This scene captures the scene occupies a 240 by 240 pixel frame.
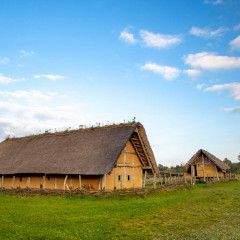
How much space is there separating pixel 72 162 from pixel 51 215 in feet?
37.0

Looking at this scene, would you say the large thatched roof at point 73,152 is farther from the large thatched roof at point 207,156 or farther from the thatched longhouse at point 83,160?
the large thatched roof at point 207,156

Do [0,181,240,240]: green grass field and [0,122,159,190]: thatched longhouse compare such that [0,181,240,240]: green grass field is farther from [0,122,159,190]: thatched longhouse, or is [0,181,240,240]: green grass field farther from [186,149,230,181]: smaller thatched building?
[186,149,230,181]: smaller thatched building

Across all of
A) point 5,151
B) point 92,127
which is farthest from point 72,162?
point 5,151

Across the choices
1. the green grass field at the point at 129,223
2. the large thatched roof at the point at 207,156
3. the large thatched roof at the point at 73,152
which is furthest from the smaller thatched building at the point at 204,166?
the green grass field at the point at 129,223

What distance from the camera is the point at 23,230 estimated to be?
10391 millimetres

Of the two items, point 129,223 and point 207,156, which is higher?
point 207,156

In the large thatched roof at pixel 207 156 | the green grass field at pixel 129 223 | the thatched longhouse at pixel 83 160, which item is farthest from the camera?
the large thatched roof at pixel 207 156

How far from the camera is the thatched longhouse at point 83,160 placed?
23.8m

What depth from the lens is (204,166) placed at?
1706 inches

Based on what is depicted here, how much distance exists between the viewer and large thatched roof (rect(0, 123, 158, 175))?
2345 centimetres

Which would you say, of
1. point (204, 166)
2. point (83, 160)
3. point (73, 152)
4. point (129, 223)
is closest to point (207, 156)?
point (204, 166)

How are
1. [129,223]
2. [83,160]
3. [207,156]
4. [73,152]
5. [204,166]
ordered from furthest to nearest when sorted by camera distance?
1. [204,166]
2. [207,156]
3. [73,152]
4. [83,160]
5. [129,223]

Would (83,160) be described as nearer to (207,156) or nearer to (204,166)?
(207,156)

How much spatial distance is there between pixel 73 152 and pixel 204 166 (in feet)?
82.5
